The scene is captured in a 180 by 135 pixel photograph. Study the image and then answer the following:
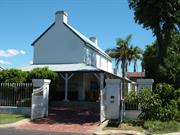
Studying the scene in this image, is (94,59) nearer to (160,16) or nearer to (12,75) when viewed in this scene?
(12,75)

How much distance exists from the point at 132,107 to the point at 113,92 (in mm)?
1339

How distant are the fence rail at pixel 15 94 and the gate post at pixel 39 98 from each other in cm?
90

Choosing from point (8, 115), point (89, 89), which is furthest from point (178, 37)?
point (8, 115)

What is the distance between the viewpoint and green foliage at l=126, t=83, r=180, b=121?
64.0 feet

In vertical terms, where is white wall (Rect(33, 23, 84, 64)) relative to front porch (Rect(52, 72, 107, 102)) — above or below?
above

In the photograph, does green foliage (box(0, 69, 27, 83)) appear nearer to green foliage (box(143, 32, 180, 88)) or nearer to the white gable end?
the white gable end

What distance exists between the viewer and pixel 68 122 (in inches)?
823

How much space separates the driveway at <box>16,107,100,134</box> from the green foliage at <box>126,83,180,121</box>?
250 cm

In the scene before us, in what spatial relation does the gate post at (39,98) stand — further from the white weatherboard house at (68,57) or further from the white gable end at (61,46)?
the white gable end at (61,46)

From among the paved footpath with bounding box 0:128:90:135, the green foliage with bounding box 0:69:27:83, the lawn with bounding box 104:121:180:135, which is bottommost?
the paved footpath with bounding box 0:128:90:135

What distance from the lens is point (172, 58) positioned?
24.2 m

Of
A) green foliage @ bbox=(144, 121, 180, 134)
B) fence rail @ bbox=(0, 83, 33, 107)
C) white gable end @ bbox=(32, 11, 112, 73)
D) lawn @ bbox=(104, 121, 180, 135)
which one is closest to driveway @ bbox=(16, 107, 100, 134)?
lawn @ bbox=(104, 121, 180, 135)

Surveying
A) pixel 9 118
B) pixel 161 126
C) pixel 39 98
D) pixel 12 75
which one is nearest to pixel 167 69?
pixel 161 126

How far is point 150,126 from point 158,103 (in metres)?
2.08
